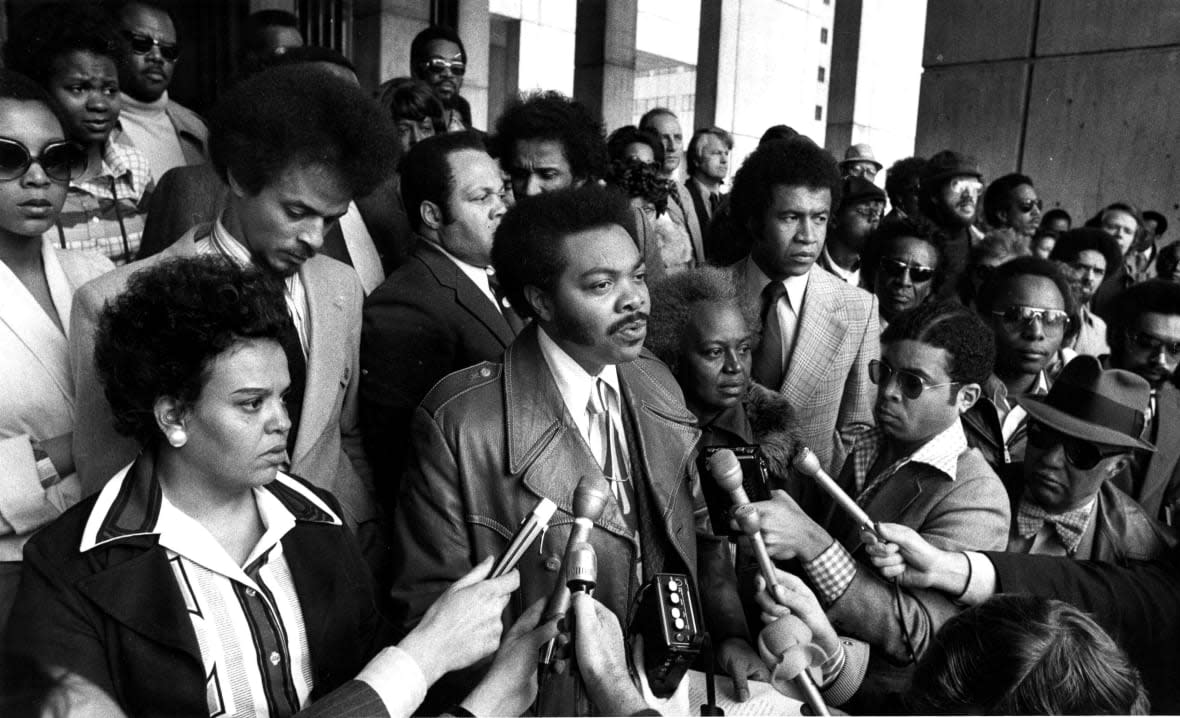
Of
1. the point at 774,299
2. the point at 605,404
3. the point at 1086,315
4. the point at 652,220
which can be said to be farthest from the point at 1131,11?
the point at 605,404

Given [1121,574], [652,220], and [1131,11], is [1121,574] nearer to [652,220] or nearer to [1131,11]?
[652,220]

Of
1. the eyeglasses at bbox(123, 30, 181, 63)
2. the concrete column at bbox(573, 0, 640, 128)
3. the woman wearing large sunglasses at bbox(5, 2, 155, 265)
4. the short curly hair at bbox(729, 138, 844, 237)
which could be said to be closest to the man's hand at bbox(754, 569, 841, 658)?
the short curly hair at bbox(729, 138, 844, 237)

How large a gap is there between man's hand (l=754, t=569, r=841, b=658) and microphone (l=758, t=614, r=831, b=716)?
2.8 inches

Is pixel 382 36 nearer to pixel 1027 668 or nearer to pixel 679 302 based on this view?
pixel 679 302

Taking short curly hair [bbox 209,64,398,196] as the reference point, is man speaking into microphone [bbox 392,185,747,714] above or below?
below

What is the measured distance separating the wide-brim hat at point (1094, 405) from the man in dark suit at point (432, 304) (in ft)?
5.09

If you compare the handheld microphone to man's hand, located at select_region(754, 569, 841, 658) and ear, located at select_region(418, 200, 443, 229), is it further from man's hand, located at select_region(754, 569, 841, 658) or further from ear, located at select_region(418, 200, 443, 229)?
ear, located at select_region(418, 200, 443, 229)

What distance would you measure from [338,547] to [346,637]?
0.18 m

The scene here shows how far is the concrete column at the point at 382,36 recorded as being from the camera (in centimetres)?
878

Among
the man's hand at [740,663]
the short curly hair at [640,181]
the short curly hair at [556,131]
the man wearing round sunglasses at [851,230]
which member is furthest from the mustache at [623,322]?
the man wearing round sunglasses at [851,230]

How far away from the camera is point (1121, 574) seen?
7.95ft

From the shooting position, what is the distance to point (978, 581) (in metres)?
2.32

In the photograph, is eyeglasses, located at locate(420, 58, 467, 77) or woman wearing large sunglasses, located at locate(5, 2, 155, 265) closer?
woman wearing large sunglasses, located at locate(5, 2, 155, 265)

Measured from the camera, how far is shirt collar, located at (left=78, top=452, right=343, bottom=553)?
1.70m
